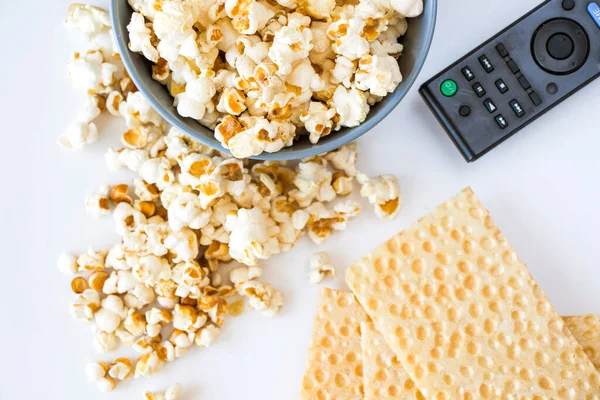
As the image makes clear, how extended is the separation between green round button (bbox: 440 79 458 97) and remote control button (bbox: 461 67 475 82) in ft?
0.05

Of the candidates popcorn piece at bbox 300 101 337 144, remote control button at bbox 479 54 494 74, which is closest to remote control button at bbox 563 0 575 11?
remote control button at bbox 479 54 494 74

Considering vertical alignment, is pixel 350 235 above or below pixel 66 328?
below

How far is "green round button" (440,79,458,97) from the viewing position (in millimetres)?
819

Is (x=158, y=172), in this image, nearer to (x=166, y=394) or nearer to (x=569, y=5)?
(x=166, y=394)

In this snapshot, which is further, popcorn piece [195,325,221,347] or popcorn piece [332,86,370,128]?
popcorn piece [195,325,221,347]

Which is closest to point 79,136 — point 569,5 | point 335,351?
point 335,351

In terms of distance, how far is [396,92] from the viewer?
0.73 metres

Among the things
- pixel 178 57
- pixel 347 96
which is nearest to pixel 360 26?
pixel 347 96

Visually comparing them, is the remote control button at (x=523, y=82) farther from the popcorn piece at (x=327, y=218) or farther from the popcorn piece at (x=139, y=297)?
the popcorn piece at (x=139, y=297)

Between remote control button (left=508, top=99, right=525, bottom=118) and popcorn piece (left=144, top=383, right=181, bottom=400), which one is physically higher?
remote control button (left=508, top=99, right=525, bottom=118)

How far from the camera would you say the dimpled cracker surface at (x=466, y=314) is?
0.78 metres

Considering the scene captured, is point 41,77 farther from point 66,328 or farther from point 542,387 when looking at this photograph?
point 542,387

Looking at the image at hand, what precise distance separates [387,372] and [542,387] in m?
0.17

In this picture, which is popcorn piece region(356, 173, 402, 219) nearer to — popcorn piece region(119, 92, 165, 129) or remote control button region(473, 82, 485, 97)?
remote control button region(473, 82, 485, 97)
